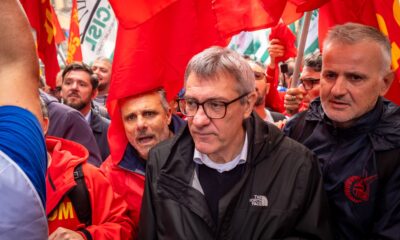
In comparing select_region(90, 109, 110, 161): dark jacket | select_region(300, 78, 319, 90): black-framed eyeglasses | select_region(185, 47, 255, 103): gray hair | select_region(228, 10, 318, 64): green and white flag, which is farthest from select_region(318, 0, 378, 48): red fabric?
select_region(228, 10, 318, 64): green and white flag

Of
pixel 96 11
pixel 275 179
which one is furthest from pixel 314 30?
pixel 275 179

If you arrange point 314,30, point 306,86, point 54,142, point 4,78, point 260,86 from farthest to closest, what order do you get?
point 314,30 < point 260,86 < point 306,86 < point 54,142 < point 4,78

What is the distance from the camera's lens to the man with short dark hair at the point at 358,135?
241cm

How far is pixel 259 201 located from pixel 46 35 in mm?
3429

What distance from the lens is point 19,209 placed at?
117 cm

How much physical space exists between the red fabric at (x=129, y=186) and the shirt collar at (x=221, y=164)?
0.72 metres

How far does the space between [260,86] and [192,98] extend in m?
2.52

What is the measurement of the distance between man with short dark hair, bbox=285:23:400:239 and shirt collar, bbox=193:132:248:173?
16.0 inches

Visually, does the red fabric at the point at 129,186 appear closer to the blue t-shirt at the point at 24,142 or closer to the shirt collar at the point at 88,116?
the blue t-shirt at the point at 24,142

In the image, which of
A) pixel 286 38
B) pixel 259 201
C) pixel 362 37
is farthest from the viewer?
pixel 286 38

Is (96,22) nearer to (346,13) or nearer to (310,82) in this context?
(310,82)

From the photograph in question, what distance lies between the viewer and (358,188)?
95.3 inches

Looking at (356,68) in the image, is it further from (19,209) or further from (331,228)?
(19,209)

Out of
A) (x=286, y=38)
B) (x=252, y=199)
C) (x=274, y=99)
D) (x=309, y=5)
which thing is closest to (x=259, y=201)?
(x=252, y=199)
